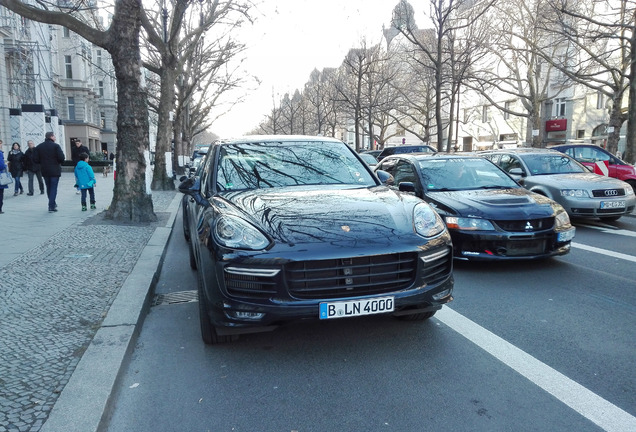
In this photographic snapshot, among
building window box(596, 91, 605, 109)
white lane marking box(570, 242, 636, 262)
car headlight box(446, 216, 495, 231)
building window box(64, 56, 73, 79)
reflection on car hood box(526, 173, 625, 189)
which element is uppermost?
building window box(64, 56, 73, 79)

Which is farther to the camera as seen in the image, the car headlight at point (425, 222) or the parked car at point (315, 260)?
the car headlight at point (425, 222)

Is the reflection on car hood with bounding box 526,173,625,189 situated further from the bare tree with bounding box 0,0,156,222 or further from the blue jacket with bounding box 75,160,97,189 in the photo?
the blue jacket with bounding box 75,160,97,189

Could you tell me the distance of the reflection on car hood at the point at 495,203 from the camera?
6.07 m

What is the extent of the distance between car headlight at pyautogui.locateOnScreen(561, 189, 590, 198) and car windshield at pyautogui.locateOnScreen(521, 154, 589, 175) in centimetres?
115

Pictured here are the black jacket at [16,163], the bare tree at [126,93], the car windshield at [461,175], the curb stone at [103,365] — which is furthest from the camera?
the black jacket at [16,163]

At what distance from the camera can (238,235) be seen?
357 cm

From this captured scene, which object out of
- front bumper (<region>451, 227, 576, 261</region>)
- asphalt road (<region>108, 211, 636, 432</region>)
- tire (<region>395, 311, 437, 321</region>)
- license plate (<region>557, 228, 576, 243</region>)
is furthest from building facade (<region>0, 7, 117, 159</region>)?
tire (<region>395, 311, 437, 321</region>)

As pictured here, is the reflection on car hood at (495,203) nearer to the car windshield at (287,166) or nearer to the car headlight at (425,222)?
the car windshield at (287,166)

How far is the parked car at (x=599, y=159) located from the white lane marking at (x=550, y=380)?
11892 mm

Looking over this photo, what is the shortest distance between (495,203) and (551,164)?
5084mm

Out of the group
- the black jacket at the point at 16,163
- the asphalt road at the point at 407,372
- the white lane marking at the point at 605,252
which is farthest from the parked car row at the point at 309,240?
the black jacket at the point at 16,163

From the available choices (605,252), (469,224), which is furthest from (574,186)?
(469,224)

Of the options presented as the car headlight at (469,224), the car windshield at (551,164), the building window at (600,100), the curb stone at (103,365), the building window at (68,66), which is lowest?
the curb stone at (103,365)

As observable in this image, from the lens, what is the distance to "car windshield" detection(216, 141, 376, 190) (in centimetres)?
482
